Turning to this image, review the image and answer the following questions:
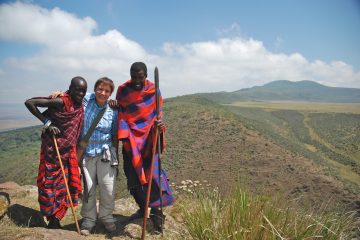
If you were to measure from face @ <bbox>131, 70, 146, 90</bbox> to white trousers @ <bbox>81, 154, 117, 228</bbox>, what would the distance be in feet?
3.23

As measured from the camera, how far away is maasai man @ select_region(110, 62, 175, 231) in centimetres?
407

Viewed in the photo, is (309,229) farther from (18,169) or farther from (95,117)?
(18,169)

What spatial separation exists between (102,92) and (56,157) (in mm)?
984

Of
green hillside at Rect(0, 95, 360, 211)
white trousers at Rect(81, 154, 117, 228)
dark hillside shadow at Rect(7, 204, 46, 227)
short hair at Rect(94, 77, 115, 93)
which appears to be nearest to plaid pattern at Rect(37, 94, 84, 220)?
white trousers at Rect(81, 154, 117, 228)

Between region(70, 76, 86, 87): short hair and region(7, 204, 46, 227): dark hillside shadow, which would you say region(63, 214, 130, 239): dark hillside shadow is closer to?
region(7, 204, 46, 227): dark hillside shadow

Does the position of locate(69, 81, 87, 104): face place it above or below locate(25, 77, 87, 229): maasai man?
above

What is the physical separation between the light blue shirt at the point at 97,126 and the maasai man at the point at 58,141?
0.27 ft

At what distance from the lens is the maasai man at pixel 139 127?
4066mm

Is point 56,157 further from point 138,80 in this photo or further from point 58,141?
point 138,80

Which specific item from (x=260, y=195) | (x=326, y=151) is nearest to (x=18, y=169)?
(x=260, y=195)

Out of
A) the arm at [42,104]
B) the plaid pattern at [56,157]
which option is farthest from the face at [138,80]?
the arm at [42,104]

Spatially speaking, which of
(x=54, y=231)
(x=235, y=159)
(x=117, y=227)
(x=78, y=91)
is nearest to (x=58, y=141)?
(x=78, y=91)

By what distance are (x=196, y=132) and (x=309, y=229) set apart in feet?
80.0

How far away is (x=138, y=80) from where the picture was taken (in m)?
4.03
